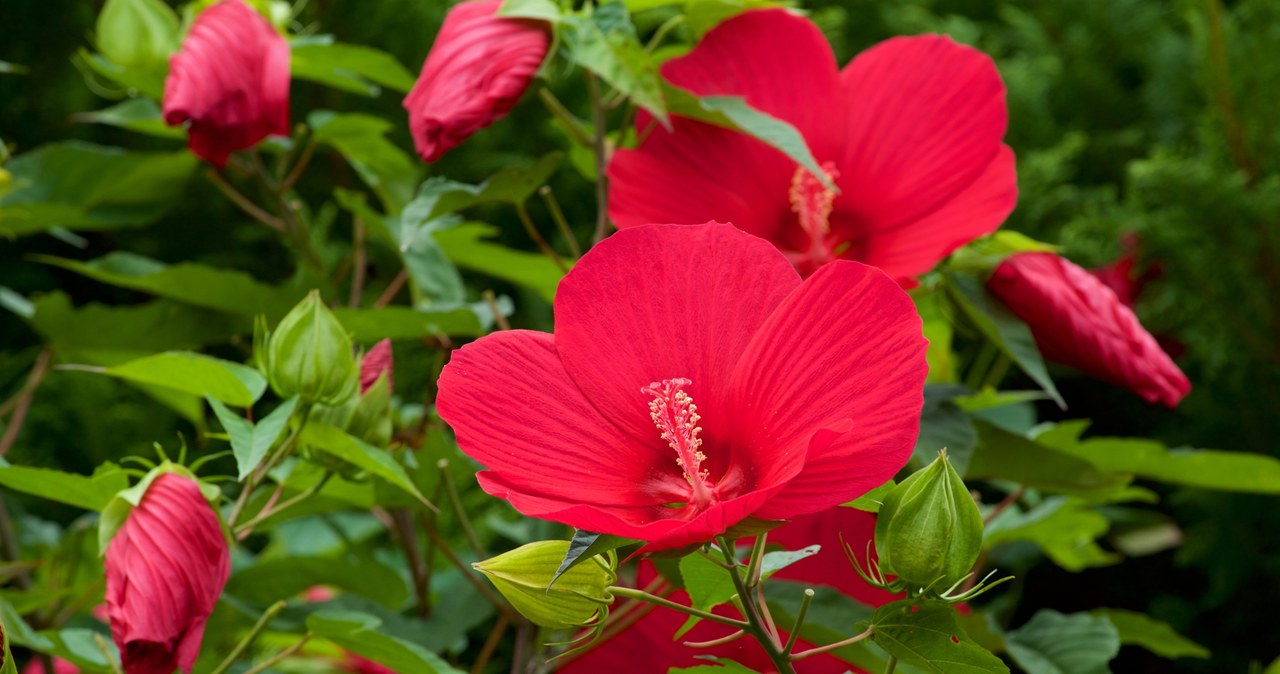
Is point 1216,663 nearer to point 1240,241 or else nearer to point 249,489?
point 1240,241

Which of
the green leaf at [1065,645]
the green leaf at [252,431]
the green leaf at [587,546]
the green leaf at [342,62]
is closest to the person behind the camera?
the green leaf at [587,546]

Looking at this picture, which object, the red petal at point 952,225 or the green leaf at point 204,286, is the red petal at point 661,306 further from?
the green leaf at point 204,286

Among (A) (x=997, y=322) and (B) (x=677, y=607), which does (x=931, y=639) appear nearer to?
(B) (x=677, y=607)

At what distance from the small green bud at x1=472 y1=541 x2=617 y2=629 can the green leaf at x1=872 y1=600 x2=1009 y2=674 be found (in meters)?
0.08

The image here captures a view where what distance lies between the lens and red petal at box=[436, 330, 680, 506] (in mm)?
362

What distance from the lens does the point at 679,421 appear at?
1.21ft

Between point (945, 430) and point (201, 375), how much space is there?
30 cm

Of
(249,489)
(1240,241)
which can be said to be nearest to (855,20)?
(1240,241)

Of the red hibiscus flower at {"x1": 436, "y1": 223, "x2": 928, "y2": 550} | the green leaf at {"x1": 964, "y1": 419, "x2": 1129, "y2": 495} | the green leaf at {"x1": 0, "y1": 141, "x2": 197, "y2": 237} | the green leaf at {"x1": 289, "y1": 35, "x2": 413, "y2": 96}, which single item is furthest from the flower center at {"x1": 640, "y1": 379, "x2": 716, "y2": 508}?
the green leaf at {"x1": 0, "y1": 141, "x2": 197, "y2": 237}

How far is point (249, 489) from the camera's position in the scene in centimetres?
48

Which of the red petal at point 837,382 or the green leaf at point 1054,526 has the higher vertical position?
the red petal at point 837,382

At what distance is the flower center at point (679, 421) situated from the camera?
1.22 feet

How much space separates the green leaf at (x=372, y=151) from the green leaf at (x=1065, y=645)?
0.42 m

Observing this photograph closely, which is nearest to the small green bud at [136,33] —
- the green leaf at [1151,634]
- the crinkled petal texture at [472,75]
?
the crinkled petal texture at [472,75]
